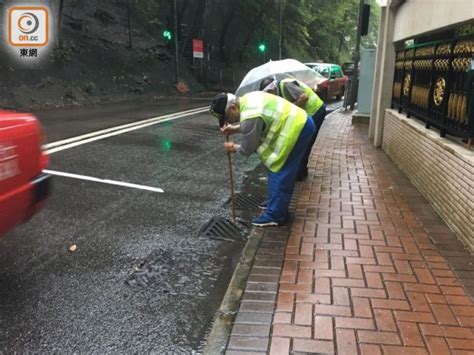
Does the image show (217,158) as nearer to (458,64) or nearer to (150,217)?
(150,217)

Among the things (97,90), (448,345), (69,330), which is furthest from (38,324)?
(97,90)

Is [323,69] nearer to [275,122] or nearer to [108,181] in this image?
[108,181]

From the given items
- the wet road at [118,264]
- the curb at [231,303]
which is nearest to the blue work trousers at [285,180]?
the curb at [231,303]

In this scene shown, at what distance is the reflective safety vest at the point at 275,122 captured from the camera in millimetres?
4645

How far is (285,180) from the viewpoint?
191 inches

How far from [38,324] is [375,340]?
2.11 meters

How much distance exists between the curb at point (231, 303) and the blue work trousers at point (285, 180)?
1.30 ft

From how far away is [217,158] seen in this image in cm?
855

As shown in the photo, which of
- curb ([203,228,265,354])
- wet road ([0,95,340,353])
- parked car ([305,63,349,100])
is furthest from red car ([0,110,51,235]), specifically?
parked car ([305,63,349,100])

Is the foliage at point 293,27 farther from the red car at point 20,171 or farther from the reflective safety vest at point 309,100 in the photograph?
the red car at point 20,171

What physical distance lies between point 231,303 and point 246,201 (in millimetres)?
2721

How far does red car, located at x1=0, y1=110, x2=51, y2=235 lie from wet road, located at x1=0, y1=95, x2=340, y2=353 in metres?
0.62

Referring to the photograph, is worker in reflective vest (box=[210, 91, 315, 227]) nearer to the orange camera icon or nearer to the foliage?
the orange camera icon

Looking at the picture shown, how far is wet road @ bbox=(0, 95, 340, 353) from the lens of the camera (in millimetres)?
3145
